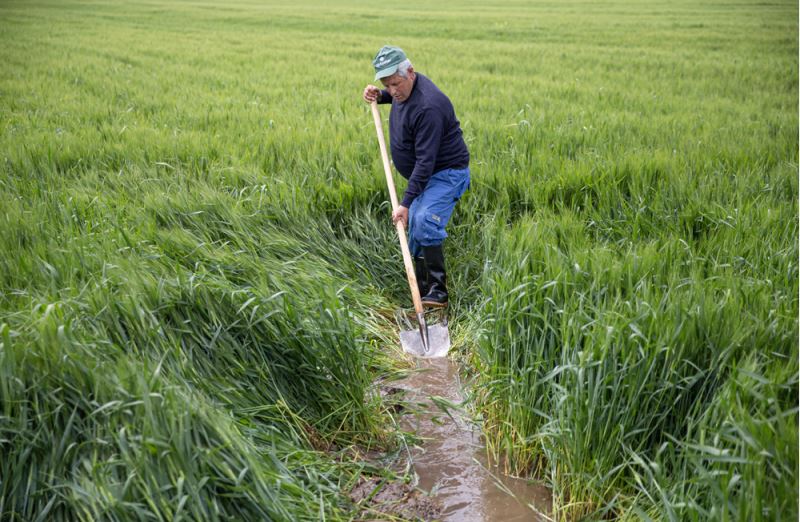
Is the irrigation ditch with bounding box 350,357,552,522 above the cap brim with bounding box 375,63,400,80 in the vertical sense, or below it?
below

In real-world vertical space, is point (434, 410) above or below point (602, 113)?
below

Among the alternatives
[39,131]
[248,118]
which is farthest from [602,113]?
[39,131]

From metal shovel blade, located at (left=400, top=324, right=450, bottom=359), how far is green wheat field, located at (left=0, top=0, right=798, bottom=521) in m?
0.09

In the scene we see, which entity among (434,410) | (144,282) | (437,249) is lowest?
(434,410)

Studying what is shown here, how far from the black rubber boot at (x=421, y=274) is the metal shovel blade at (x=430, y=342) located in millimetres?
474

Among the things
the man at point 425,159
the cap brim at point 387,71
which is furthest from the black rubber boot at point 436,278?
the cap brim at point 387,71

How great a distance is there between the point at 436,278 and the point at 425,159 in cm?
77

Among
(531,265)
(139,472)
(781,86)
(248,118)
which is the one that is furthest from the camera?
(781,86)

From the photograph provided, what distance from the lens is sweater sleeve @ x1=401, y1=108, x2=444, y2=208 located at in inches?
164

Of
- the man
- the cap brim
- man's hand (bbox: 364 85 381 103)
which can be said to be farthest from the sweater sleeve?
man's hand (bbox: 364 85 381 103)

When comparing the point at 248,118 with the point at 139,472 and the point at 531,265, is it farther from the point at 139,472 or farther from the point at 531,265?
the point at 139,472

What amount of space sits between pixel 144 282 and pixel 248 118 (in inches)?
168

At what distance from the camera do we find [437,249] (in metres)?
4.40

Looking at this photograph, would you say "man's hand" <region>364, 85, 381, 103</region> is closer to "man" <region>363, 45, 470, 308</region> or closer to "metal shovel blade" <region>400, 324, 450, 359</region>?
"man" <region>363, 45, 470, 308</region>
